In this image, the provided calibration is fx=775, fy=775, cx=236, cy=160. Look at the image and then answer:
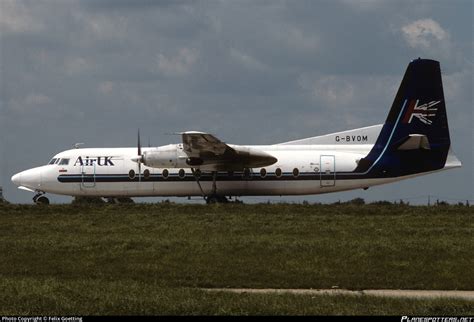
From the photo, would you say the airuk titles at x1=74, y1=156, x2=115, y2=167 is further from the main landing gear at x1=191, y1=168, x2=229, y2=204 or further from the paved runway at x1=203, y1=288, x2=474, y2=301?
the paved runway at x1=203, y1=288, x2=474, y2=301

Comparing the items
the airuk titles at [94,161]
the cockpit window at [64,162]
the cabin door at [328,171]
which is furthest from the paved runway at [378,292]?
the cockpit window at [64,162]

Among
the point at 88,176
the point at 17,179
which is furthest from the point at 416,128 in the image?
the point at 17,179

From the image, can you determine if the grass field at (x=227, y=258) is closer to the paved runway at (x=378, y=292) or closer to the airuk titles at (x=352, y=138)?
the paved runway at (x=378, y=292)

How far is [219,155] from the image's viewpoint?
115 ft

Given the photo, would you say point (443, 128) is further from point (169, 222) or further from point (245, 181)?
point (169, 222)

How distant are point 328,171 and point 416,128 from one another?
437 cm

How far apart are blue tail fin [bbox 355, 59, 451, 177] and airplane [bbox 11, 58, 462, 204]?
4 centimetres

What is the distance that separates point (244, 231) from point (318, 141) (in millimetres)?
14338

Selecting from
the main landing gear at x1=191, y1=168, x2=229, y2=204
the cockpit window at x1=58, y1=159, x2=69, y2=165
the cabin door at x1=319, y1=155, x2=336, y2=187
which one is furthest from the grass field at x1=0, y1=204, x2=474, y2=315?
the cockpit window at x1=58, y1=159, x2=69, y2=165

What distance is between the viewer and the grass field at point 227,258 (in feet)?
40.9

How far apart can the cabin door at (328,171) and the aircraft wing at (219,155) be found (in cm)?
215

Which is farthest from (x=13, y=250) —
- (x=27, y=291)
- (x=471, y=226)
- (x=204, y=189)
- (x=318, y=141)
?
(x=318, y=141)

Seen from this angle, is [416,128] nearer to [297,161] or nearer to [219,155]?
[297,161]

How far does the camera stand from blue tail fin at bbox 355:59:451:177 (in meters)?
34.2
